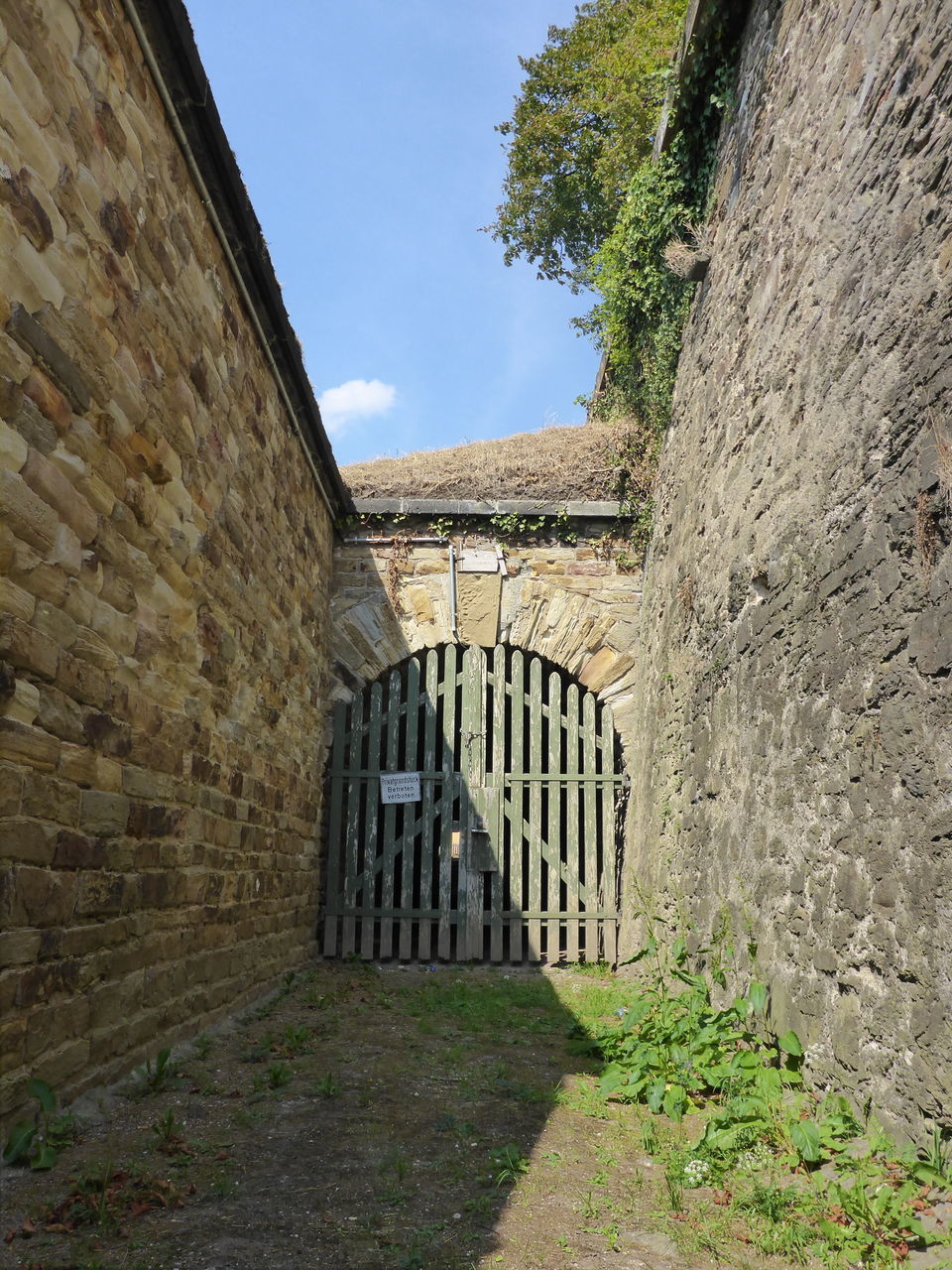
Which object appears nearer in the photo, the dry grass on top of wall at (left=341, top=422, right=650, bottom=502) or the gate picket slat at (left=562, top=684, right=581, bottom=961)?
the gate picket slat at (left=562, top=684, right=581, bottom=961)

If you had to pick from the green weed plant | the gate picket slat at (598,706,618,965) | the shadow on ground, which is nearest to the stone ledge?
the gate picket slat at (598,706,618,965)

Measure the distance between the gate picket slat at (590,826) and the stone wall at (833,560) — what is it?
1.60 m

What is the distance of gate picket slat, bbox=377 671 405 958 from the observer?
6.71m

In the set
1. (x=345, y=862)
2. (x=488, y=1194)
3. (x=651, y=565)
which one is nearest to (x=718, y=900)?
(x=488, y=1194)

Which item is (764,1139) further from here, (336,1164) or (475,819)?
(475,819)

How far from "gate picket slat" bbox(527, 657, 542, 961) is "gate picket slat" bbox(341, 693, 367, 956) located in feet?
4.39

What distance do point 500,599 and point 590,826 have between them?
190 centimetres

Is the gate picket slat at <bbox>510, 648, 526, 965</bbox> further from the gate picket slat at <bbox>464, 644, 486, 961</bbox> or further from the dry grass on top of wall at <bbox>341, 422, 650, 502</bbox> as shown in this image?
the dry grass on top of wall at <bbox>341, 422, 650, 502</bbox>

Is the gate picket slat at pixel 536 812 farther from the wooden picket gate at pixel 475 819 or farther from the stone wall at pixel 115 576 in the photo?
the stone wall at pixel 115 576

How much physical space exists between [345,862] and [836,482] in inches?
194

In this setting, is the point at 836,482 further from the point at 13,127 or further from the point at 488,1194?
the point at 13,127

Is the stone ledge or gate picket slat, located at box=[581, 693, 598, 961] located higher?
the stone ledge

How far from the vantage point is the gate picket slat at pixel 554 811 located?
665 centimetres

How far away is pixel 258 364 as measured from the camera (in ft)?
16.9
